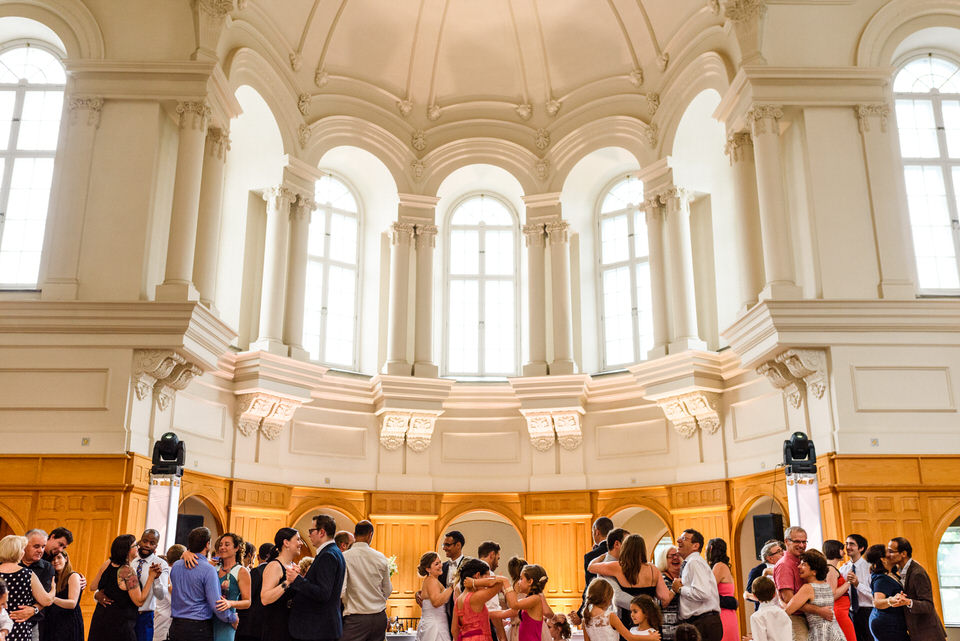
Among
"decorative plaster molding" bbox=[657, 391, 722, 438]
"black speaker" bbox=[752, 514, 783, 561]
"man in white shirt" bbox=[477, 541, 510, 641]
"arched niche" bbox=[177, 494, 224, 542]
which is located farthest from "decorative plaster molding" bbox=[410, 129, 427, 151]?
"man in white shirt" bbox=[477, 541, 510, 641]

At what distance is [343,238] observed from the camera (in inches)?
655

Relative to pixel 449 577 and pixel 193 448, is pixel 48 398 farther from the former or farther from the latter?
pixel 449 577

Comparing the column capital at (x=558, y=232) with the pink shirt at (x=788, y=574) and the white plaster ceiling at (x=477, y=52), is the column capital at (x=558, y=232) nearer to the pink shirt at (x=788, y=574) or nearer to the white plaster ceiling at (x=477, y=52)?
the white plaster ceiling at (x=477, y=52)

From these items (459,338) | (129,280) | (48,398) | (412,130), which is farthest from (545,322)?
(48,398)

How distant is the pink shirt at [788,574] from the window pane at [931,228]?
23.9ft

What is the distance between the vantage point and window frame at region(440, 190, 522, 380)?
16406mm

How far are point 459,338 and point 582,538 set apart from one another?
4.40 m

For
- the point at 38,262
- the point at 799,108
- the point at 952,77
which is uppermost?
the point at 952,77

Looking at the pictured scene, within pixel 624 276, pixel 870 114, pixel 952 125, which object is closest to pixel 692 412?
pixel 624 276

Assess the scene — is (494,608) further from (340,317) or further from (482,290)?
(482,290)

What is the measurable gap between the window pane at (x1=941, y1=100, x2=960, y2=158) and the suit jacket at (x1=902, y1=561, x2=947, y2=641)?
8003 mm

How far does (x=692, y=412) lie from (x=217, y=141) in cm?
856

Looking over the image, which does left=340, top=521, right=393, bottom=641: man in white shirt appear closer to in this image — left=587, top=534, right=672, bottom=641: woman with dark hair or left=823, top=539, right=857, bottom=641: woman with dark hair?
left=587, top=534, right=672, bottom=641: woman with dark hair

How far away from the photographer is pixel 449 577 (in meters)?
7.33
